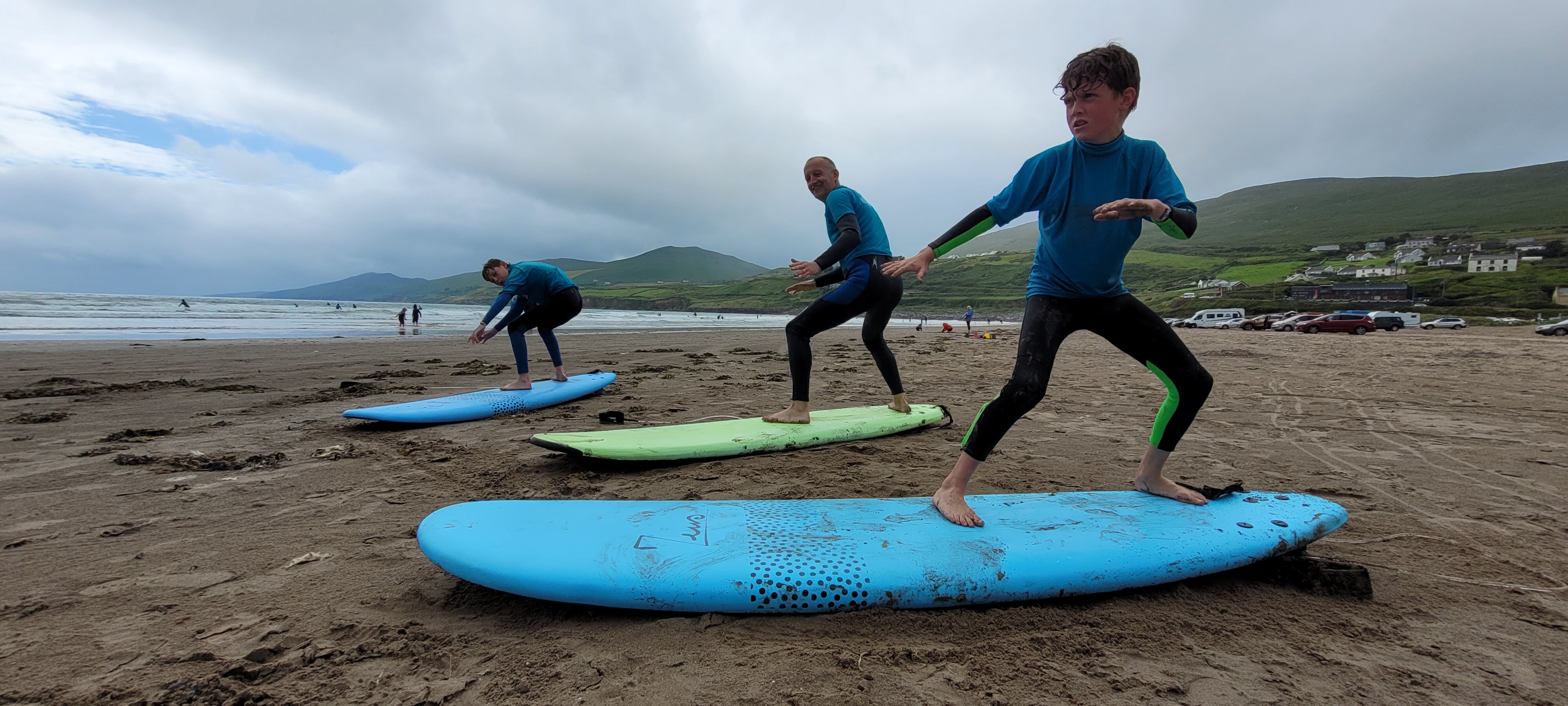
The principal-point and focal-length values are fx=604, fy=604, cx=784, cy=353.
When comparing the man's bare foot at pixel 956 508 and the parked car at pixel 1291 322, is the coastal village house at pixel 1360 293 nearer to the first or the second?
the parked car at pixel 1291 322

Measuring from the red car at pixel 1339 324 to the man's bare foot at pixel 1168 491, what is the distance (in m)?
35.3

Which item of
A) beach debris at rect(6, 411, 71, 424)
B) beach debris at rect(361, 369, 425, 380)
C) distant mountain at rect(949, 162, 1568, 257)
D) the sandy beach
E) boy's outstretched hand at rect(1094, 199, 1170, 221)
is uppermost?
distant mountain at rect(949, 162, 1568, 257)

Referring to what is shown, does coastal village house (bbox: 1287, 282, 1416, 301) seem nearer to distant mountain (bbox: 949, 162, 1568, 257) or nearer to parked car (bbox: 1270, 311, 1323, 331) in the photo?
parked car (bbox: 1270, 311, 1323, 331)

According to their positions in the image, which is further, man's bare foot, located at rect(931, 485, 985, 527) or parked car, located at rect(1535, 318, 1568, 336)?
parked car, located at rect(1535, 318, 1568, 336)

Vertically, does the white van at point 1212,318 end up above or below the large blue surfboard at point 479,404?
below

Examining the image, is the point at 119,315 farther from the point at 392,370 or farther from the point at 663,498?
the point at 663,498

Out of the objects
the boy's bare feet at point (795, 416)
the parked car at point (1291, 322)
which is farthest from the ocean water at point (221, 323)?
the parked car at point (1291, 322)

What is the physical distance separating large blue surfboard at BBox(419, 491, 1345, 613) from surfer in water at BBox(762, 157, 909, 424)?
2208 millimetres

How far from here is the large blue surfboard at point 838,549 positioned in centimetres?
197

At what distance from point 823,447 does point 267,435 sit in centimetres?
431

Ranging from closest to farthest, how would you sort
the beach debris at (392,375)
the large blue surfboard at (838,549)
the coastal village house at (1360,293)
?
the large blue surfboard at (838,549)
the beach debris at (392,375)
the coastal village house at (1360,293)

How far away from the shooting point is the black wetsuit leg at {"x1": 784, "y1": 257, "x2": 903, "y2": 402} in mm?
4844

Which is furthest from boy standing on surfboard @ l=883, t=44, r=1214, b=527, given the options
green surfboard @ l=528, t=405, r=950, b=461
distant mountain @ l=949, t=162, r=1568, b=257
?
distant mountain @ l=949, t=162, r=1568, b=257

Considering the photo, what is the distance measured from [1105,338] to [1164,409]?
0.48 meters
